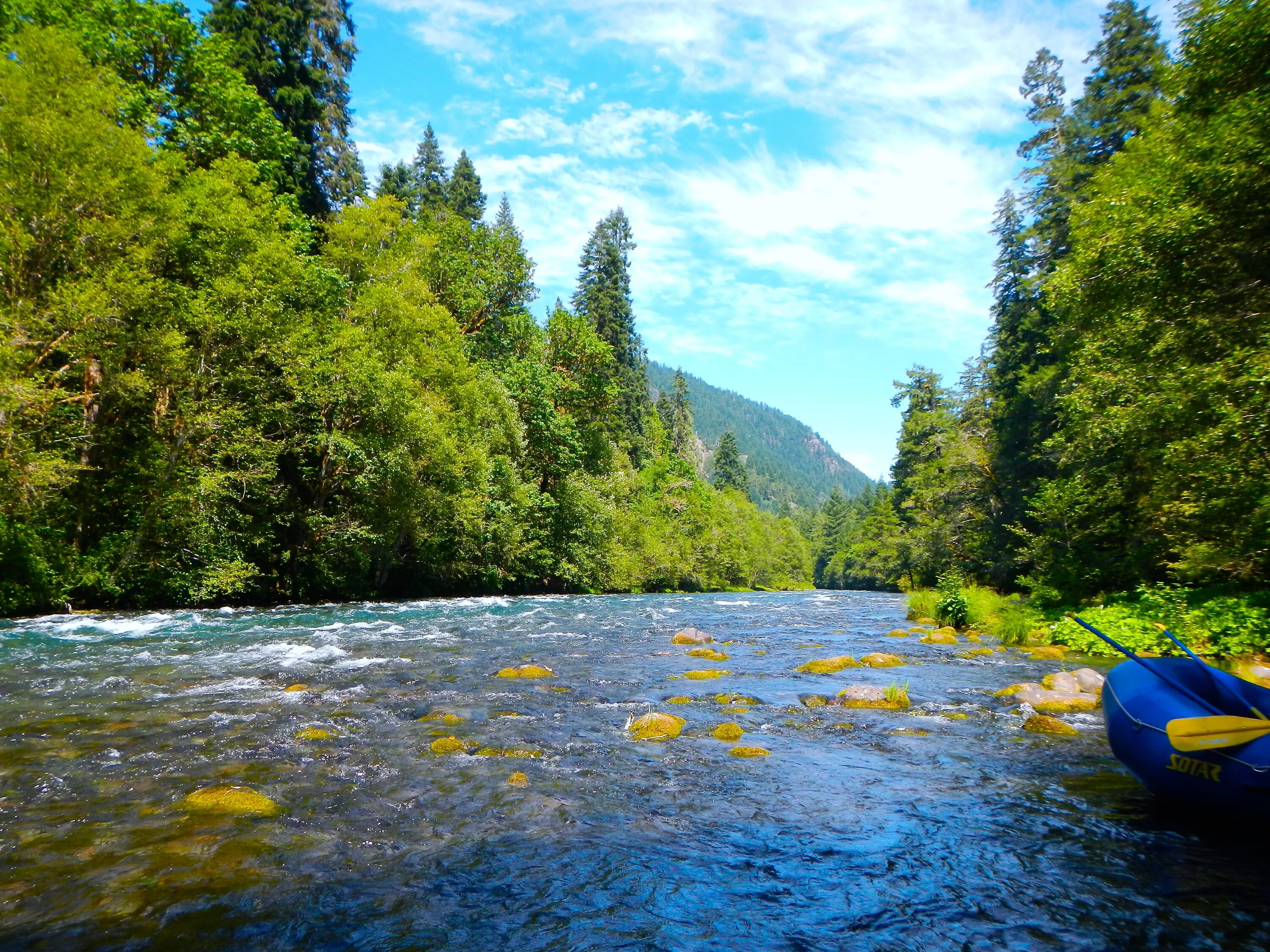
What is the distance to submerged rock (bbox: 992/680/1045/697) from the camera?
10984 mm

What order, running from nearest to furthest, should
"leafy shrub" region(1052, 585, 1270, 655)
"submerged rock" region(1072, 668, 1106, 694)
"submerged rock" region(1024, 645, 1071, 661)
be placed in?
"submerged rock" region(1072, 668, 1106, 694), "leafy shrub" region(1052, 585, 1270, 655), "submerged rock" region(1024, 645, 1071, 661)

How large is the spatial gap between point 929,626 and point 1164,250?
542 inches

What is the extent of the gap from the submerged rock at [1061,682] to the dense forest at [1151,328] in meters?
5.40

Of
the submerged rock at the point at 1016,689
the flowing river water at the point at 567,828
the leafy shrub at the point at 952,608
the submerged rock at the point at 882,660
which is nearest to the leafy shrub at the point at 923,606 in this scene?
the leafy shrub at the point at 952,608

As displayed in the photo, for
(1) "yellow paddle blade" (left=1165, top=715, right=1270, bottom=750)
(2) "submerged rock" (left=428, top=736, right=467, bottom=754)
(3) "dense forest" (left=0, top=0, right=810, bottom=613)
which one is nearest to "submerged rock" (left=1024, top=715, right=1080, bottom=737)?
(1) "yellow paddle blade" (left=1165, top=715, right=1270, bottom=750)

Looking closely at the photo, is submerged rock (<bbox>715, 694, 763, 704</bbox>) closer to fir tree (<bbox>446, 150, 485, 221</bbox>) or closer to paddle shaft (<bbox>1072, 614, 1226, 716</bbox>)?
paddle shaft (<bbox>1072, 614, 1226, 716</bbox>)

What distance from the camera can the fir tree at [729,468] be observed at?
9956 cm

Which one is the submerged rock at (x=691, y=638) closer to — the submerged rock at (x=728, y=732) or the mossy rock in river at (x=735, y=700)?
the mossy rock in river at (x=735, y=700)

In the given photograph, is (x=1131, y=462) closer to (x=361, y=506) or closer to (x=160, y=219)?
(x=361, y=506)

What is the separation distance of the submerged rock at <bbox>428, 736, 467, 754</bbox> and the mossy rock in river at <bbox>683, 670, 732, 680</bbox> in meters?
5.66

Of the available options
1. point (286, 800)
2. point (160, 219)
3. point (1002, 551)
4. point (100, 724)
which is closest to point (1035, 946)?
point (286, 800)

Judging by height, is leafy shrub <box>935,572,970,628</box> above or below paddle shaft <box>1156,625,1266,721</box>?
below

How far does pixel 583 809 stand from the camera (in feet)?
20.4

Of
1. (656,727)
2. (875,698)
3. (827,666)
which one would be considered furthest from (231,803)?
(827,666)
